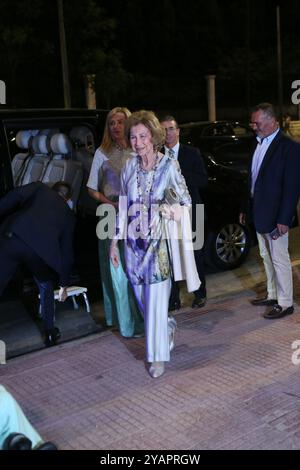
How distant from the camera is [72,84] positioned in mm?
24281

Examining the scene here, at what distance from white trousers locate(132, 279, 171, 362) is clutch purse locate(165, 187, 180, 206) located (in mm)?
530

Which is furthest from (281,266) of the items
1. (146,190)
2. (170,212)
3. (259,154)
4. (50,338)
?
(50,338)

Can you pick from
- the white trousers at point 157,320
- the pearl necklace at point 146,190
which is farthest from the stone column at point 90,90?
the white trousers at point 157,320

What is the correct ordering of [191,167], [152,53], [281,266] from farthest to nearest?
1. [152,53]
2. [191,167]
3. [281,266]

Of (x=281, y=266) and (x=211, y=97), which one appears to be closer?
(x=281, y=266)

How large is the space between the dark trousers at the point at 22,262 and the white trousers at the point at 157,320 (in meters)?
0.94

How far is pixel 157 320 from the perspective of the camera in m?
4.07

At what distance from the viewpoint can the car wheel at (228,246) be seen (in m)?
6.64

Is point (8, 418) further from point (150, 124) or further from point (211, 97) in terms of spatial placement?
point (211, 97)

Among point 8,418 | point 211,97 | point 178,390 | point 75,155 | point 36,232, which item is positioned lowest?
point 178,390

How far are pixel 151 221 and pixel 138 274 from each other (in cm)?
37

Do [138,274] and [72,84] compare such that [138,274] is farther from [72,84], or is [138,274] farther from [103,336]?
[72,84]

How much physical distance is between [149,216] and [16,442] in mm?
1821

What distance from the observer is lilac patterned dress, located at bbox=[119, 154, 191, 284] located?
4.06m
